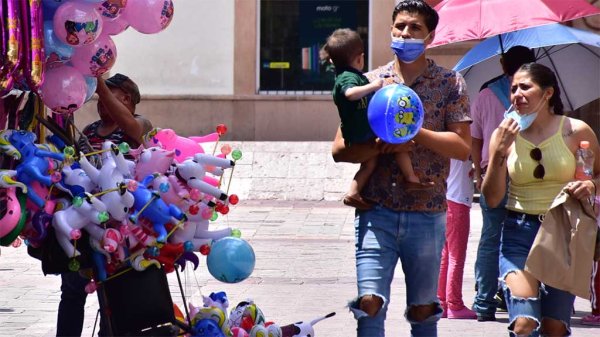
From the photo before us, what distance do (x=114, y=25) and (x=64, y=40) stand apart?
17.0 inches

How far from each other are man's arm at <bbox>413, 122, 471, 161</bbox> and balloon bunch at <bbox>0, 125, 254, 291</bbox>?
876 millimetres

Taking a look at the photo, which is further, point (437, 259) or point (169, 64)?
point (169, 64)

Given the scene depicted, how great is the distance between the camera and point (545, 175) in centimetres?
607

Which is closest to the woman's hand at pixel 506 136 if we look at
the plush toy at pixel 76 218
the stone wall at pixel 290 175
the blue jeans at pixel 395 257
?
the blue jeans at pixel 395 257

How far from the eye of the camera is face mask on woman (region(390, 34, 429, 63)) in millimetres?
5746

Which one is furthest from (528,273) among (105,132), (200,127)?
(200,127)

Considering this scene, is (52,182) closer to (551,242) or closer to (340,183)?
(551,242)

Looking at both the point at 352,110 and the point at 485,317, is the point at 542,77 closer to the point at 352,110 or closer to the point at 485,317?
the point at 352,110

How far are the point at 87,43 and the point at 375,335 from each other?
186cm

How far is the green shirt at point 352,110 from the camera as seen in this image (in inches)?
221

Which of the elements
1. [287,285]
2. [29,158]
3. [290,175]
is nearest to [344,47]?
[29,158]

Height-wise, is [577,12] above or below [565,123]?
above

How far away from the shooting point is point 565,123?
6.18 m

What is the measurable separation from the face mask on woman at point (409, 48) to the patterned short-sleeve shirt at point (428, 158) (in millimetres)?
125
